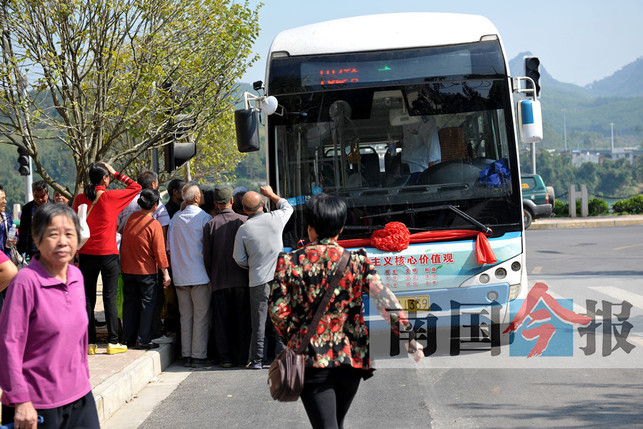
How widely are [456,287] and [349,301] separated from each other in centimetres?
441

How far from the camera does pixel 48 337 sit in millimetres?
3676

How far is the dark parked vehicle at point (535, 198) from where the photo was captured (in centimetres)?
2848

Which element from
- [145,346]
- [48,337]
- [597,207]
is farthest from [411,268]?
[597,207]

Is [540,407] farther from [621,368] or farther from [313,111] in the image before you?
[313,111]

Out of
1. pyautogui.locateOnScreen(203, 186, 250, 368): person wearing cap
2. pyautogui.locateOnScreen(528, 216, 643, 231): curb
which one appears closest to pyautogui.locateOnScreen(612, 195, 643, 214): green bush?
pyautogui.locateOnScreen(528, 216, 643, 231): curb

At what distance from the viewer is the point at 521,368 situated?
778cm

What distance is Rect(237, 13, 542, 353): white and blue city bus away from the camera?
8.42 m

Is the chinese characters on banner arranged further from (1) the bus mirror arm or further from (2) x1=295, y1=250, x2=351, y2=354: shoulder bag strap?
(2) x1=295, y1=250, x2=351, y2=354: shoulder bag strap

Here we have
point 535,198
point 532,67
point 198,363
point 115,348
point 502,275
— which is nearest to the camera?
point 502,275

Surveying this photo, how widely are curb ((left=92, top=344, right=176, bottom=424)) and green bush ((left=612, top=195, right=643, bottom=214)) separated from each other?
2871 cm

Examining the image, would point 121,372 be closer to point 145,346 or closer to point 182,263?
point 145,346

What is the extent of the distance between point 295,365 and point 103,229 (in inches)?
194

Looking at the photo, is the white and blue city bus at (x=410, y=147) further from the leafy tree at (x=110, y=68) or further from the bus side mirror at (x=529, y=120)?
the leafy tree at (x=110, y=68)

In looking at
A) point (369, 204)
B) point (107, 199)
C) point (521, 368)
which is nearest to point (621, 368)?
point (521, 368)
